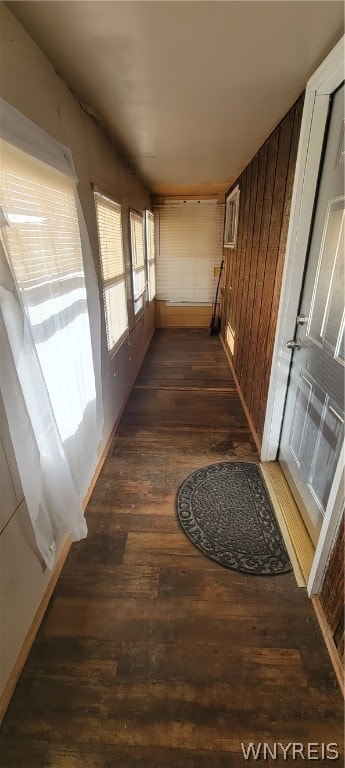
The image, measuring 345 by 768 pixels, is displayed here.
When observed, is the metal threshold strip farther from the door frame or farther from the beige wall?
the beige wall

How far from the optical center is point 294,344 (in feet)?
5.90

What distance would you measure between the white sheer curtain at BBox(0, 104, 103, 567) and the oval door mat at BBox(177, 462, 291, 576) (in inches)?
25.6

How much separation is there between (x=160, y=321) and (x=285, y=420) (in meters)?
4.21

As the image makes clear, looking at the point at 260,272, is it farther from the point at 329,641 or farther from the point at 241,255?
the point at 329,641

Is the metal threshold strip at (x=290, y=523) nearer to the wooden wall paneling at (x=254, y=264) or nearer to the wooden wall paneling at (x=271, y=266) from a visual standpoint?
the wooden wall paneling at (x=271, y=266)

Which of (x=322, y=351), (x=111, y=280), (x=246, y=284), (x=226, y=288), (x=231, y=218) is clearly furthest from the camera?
(x=226, y=288)

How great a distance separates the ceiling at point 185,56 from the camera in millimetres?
992

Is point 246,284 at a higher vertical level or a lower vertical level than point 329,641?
higher

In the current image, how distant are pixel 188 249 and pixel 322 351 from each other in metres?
4.42

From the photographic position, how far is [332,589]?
124 centimetres

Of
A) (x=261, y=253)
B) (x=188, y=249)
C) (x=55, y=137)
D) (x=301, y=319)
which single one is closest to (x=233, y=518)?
(x=301, y=319)

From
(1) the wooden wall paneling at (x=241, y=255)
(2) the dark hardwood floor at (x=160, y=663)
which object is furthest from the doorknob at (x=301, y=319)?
(1) the wooden wall paneling at (x=241, y=255)

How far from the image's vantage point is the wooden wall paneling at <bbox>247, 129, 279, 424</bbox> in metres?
2.12

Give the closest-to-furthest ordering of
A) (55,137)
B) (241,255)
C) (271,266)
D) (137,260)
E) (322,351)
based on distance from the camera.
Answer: (55,137)
(322,351)
(271,266)
(241,255)
(137,260)
